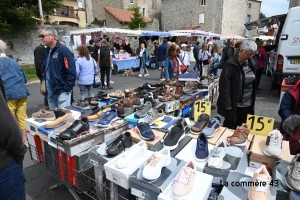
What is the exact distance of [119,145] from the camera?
1827 millimetres

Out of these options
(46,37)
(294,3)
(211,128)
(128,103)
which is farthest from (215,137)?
(294,3)

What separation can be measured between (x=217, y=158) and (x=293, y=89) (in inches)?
62.1

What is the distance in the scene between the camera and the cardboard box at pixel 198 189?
1.27 meters

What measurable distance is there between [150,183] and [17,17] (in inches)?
651

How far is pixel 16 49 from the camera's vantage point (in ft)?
47.3

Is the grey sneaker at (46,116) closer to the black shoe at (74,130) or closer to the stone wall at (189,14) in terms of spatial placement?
the black shoe at (74,130)

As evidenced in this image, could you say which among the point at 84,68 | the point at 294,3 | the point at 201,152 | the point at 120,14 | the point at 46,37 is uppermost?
the point at 120,14

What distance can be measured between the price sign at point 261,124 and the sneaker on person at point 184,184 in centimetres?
140

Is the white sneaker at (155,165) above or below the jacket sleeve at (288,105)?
below

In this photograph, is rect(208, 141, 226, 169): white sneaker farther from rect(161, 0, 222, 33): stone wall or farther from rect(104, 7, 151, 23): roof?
rect(161, 0, 222, 33): stone wall

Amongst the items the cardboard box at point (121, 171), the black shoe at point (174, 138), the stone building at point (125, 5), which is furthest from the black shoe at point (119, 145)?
→ the stone building at point (125, 5)

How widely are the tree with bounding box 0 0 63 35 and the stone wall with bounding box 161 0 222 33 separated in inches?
887

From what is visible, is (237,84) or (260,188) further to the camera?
(237,84)

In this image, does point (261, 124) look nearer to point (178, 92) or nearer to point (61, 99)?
point (178, 92)
